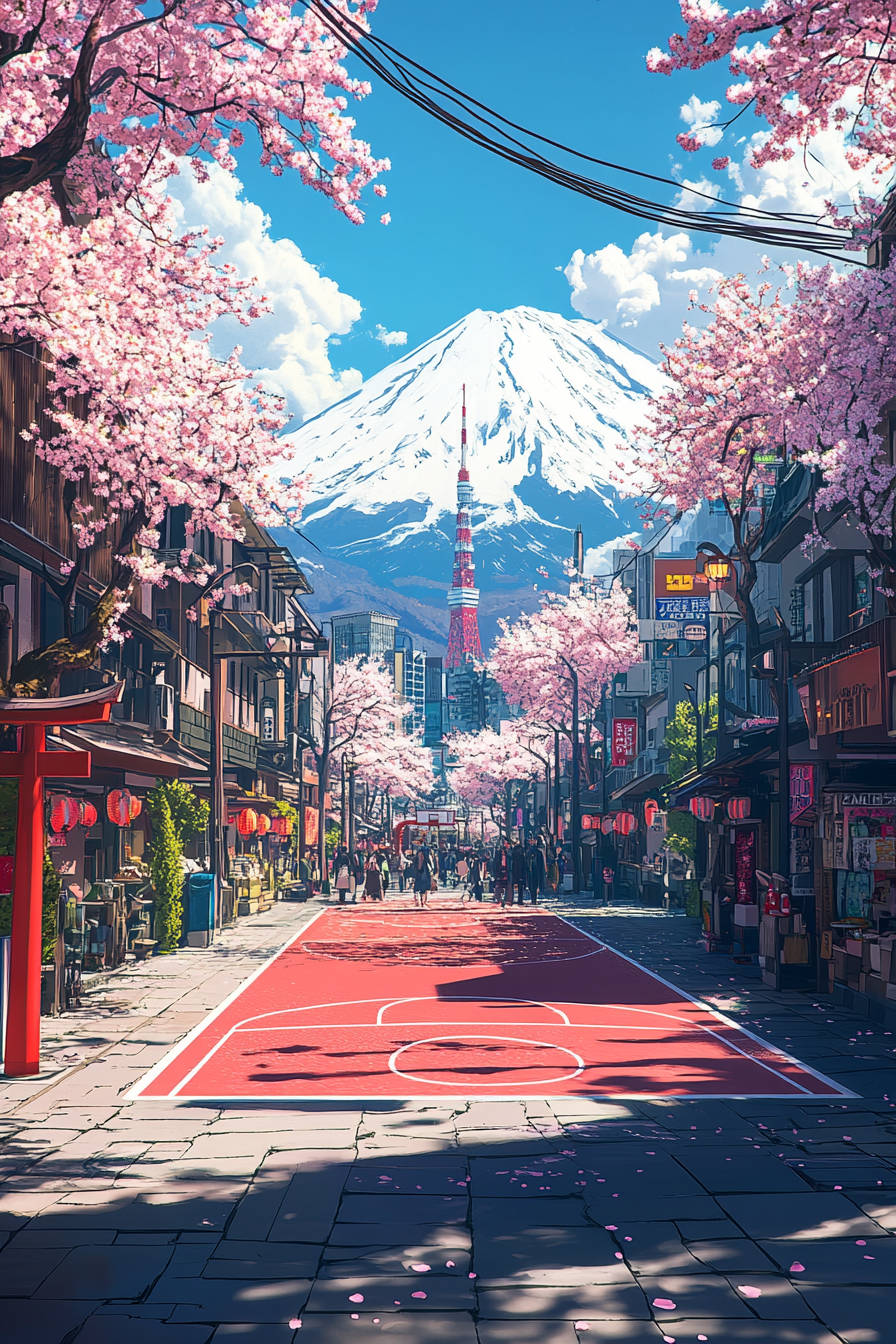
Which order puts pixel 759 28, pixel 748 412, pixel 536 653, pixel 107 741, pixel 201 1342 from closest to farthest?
pixel 201 1342
pixel 759 28
pixel 107 741
pixel 748 412
pixel 536 653

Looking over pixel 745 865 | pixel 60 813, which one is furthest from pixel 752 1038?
pixel 60 813

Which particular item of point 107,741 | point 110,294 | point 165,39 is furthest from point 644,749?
point 165,39

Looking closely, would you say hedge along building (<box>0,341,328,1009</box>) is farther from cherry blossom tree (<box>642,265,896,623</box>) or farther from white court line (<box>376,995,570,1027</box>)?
cherry blossom tree (<box>642,265,896,623</box>)

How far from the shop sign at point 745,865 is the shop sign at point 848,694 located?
7.05 metres

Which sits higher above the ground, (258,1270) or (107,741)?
(107,741)

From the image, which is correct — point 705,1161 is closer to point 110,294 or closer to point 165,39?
point 165,39

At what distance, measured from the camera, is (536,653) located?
65.4 m

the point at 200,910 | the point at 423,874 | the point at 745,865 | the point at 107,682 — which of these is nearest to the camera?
the point at 745,865

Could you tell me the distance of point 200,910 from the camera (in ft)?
88.9

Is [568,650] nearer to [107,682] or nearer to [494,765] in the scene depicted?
[494,765]

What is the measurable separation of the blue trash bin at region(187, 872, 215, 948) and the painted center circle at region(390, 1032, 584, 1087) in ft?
44.3

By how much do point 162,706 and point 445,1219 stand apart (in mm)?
28259

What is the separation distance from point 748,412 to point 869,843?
38.9 ft

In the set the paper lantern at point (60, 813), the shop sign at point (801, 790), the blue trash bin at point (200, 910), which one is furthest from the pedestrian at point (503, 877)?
the paper lantern at point (60, 813)
